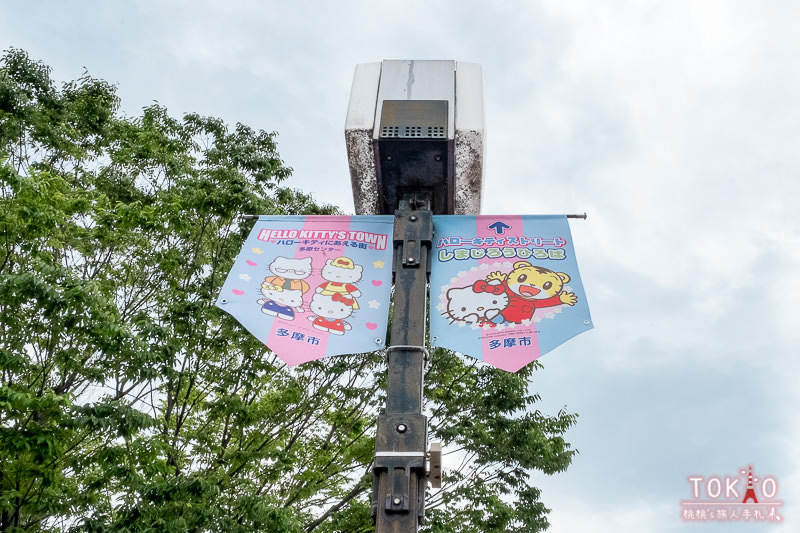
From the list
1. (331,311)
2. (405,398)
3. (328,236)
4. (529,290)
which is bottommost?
(405,398)

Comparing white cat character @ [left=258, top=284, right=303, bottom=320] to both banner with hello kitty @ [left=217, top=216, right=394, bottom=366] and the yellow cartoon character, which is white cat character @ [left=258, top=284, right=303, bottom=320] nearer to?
banner with hello kitty @ [left=217, top=216, right=394, bottom=366]

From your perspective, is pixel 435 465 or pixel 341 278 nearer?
pixel 435 465

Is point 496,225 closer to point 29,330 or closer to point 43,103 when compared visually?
point 29,330

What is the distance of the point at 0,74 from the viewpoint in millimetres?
10141

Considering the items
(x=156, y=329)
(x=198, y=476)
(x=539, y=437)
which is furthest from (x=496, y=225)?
(x=539, y=437)

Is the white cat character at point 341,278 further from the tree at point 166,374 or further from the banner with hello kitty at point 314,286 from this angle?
the tree at point 166,374

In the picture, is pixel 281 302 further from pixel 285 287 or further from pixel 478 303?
pixel 478 303

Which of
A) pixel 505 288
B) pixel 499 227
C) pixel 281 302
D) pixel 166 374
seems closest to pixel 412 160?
pixel 499 227

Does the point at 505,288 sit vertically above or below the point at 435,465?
above

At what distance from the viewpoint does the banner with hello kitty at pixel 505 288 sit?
4449 millimetres

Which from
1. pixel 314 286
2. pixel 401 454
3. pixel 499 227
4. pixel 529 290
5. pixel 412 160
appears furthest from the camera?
pixel 499 227

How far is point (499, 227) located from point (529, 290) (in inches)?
24.3

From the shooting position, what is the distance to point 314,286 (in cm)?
486

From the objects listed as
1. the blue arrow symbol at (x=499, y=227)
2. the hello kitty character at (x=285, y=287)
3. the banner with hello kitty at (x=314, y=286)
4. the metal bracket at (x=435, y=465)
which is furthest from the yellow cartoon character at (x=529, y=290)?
the hello kitty character at (x=285, y=287)
